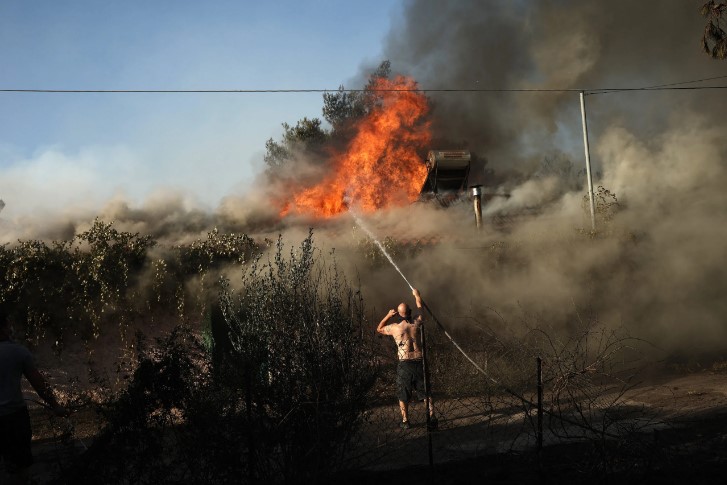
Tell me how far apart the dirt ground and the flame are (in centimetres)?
1267

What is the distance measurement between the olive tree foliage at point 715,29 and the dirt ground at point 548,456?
882cm

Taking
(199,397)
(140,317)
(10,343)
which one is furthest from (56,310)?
(199,397)

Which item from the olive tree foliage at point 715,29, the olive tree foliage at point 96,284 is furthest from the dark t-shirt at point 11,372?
the olive tree foliage at point 715,29

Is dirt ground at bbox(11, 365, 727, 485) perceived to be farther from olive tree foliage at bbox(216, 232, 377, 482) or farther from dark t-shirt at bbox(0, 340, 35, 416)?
olive tree foliage at bbox(216, 232, 377, 482)

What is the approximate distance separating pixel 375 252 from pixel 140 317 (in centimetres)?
507

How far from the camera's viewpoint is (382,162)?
2161 centimetres

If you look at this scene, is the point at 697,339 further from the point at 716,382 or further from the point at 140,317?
the point at 140,317

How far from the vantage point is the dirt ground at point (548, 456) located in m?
5.21

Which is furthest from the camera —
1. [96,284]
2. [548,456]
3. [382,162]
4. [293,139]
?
[293,139]

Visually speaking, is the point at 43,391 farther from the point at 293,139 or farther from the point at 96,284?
the point at 293,139

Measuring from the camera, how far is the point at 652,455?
5.22 meters

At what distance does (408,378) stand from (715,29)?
37.9ft

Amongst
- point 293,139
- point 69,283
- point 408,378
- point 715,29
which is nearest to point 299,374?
point 408,378

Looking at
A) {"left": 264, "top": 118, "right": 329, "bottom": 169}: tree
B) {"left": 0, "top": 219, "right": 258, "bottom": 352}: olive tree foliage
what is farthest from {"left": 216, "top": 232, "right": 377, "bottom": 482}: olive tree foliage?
{"left": 264, "top": 118, "right": 329, "bottom": 169}: tree
